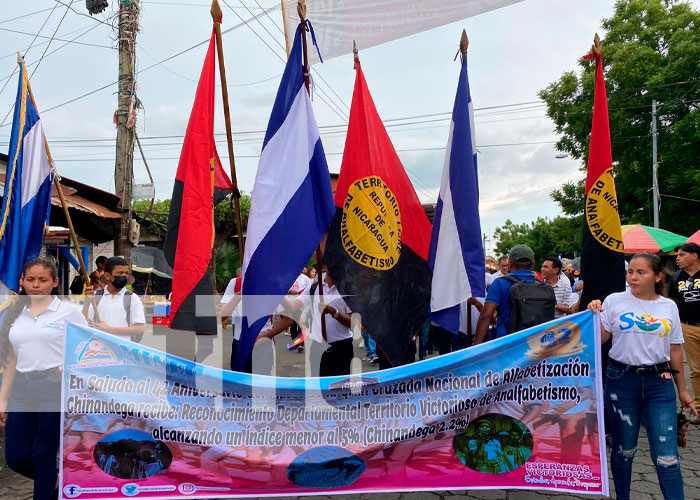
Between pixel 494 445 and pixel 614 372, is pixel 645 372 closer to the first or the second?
pixel 614 372

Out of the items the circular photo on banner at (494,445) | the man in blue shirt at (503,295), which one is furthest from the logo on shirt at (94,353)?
the man in blue shirt at (503,295)

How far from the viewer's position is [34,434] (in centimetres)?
337

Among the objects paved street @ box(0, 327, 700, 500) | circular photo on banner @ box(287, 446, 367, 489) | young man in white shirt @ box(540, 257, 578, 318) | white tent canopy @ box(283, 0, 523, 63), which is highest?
white tent canopy @ box(283, 0, 523, 63)

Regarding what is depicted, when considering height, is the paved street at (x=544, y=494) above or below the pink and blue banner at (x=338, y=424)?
below

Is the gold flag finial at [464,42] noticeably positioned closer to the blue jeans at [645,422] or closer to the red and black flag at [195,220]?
the red and black flag at [195,220]

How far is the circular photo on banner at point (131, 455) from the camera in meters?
3.45

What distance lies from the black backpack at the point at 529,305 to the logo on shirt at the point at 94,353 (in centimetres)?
297

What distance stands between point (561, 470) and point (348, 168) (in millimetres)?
2746

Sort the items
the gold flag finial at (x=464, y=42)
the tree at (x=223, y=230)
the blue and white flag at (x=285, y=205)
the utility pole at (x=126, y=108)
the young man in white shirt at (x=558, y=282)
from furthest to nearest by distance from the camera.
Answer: the tree at (x=223, y=230), the utility pole at (x=126, y=108), the young man in white shirt at (x=558, y=282), the gold flag finial at (x=464, y=42), the blue and white flag at (x=285, y=205)

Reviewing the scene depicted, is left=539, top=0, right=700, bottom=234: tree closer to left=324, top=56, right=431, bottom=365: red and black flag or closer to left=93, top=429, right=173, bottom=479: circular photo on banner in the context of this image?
left=324, top=56, right=431, bottom=365: red and black flag

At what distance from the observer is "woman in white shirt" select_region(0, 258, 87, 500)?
3.31 meters

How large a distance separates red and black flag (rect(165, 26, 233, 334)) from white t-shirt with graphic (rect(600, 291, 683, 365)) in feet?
9.62

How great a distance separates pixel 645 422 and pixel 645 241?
37.5 ft

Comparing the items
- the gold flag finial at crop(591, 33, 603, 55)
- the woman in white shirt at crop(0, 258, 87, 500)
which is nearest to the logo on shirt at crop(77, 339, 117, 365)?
the woman in white shirt at crop(0, 258, 87, 500)
